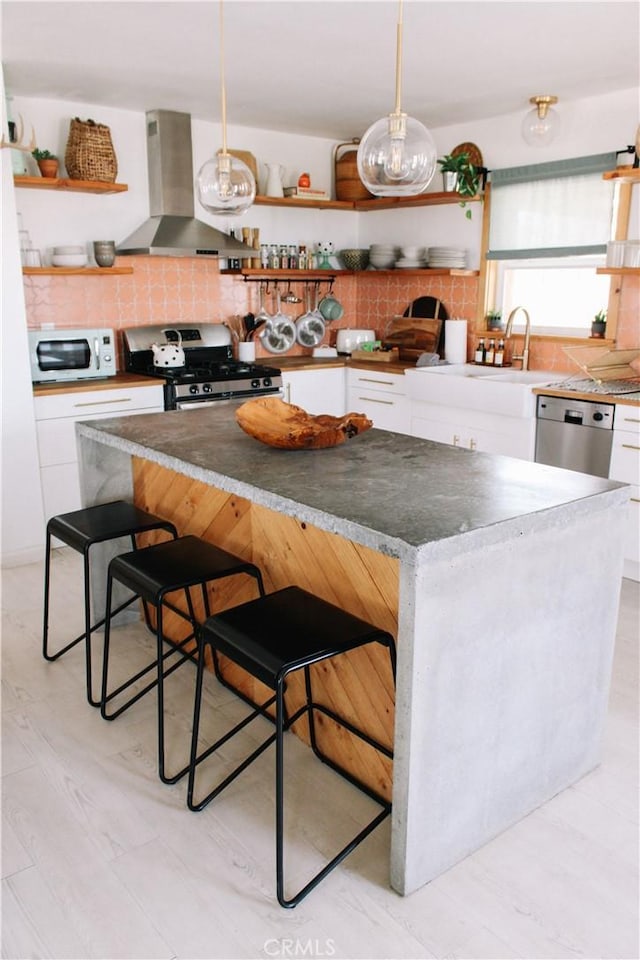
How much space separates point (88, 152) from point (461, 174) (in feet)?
7.82

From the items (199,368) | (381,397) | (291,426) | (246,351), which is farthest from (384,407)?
(291,426)

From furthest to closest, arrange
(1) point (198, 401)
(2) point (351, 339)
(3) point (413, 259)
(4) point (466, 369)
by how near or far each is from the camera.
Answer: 1. (2) point (351, 339)
2. (3) point (413, 259)
3. (4) point (466, 369)
4. (1) point (198, 401)

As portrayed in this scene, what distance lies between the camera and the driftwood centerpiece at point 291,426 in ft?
8.22

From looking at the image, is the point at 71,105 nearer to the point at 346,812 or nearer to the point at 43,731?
the point at 43,731

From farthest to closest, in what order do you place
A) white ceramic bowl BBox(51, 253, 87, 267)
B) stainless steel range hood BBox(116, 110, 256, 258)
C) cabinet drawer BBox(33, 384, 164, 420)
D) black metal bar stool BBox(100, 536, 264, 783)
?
stainless steel range hood BBox(116, 110, 256, 258), white ceramic bowl BBox(51, 253, 87, 267), cabinet drawer BBox(33, 384, 164, 420), black metal bar stool BBox(100, 536, 264, 783)

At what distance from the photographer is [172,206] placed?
5.03 metres

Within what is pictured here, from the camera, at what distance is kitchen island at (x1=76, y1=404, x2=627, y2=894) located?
1.80 meters

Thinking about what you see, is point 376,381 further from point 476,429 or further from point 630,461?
point 630,461

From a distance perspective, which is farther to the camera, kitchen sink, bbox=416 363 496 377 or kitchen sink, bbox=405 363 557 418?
kitchen sink, bbox=416 363 496 377

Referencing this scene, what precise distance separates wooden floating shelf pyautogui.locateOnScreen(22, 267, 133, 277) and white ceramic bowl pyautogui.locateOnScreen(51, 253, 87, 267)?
51 millimetres

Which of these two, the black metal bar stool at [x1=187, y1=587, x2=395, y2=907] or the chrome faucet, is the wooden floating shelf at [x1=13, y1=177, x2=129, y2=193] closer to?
the chrome faucet

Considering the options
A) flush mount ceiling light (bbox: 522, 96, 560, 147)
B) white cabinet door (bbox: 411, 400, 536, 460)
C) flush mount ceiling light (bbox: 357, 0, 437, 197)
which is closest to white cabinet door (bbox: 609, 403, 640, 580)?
white cabinet door (bbox: 411, 400, 536, 460)

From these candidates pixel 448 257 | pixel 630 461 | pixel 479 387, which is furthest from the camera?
pixel 448 257

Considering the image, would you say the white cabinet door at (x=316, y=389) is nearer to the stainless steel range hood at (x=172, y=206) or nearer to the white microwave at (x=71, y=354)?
the stainless steel range hood at (x=172, y=206)
